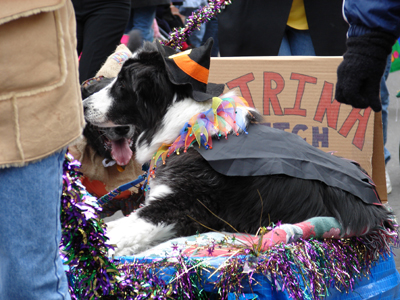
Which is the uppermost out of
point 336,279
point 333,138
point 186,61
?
point 186,61

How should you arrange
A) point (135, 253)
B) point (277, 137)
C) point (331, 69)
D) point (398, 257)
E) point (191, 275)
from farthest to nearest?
point (331, 69)
point (398, 257)
point (277, 137)
point (135, 253)
point (191, 275)

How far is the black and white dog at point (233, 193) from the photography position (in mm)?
2029

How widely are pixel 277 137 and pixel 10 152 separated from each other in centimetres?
133

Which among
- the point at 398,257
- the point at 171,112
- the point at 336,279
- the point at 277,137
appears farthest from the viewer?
the point at 398,257

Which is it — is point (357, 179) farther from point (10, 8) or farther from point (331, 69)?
point (10, 8)

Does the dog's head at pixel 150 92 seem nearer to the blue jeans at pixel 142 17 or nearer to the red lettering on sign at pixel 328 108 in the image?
the red lettering on sign at pixel 328 108

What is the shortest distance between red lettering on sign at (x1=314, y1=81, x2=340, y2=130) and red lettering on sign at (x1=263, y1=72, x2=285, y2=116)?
253 millimetres

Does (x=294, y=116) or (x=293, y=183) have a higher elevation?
(x=293, y=183)

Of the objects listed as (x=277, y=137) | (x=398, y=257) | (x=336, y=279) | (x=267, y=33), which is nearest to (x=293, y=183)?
(x=277, y=137)

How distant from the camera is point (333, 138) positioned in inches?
126

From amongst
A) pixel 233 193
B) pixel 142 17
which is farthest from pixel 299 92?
pixel 142 17

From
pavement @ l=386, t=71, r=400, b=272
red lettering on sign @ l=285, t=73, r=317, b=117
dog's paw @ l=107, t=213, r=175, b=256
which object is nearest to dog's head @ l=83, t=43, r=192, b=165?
dog's paw @ l=107, t=213, r=175, b=256

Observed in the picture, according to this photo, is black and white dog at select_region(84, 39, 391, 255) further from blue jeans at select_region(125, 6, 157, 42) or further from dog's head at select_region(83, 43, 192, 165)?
blue jeans at select_region(125, 6, 157, 42)

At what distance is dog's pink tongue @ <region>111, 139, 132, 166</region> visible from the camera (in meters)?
2.84
